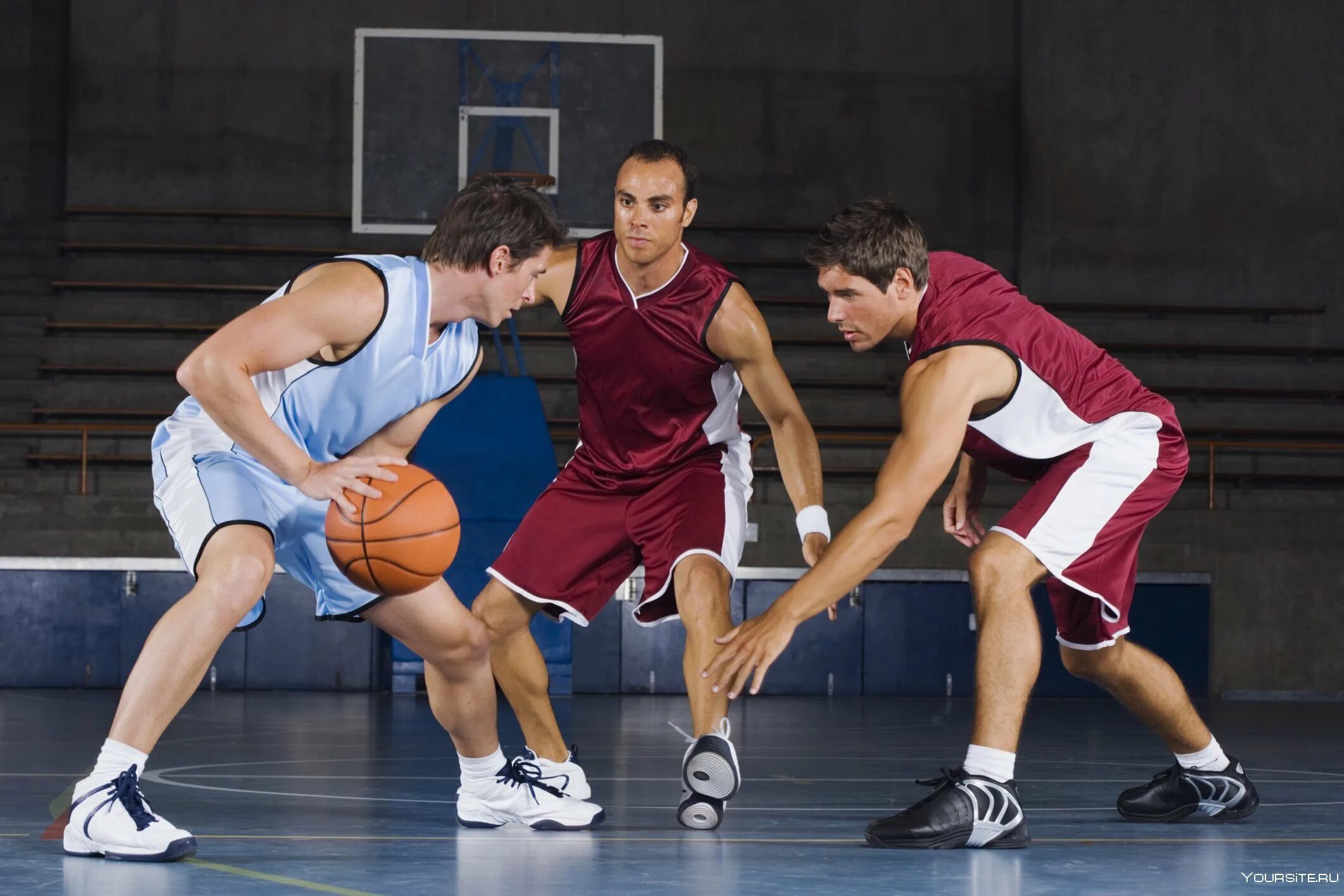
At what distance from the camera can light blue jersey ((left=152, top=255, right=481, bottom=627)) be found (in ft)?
10.9

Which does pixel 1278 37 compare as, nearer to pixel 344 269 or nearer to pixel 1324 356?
pixel 1324 356

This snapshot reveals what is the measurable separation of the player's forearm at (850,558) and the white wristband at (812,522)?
27.2 inches

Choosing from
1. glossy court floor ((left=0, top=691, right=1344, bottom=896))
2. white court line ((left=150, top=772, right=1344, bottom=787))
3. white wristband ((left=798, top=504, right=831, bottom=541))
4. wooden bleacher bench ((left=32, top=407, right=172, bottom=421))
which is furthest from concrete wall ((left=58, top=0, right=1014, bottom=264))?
white wristband ((left=798, top=504, right=831, bottom=541))

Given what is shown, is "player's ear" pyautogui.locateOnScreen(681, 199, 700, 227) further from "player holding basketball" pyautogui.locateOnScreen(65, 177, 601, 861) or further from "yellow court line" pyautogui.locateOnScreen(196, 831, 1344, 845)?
"yellow court line" pyautogui.locateOnScreen(196, 831, 1344, 845)

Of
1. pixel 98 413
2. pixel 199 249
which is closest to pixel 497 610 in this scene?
pixel 98 413

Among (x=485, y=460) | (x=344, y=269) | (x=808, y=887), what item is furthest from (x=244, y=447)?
(x=485, y=460)

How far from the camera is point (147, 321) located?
42.9ft

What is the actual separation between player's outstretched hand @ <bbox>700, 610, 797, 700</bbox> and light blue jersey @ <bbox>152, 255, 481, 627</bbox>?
98 centimetres

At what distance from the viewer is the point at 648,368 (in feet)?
13.9

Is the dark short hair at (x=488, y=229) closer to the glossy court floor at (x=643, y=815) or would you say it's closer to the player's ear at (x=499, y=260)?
the player's ear at (x=499, y=260)

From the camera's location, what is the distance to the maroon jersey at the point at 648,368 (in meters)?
4.20

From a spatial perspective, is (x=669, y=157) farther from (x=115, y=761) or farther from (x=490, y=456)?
(x=490, y=456)

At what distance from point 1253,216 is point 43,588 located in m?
10.6

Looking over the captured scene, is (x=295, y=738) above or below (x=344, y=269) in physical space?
below
